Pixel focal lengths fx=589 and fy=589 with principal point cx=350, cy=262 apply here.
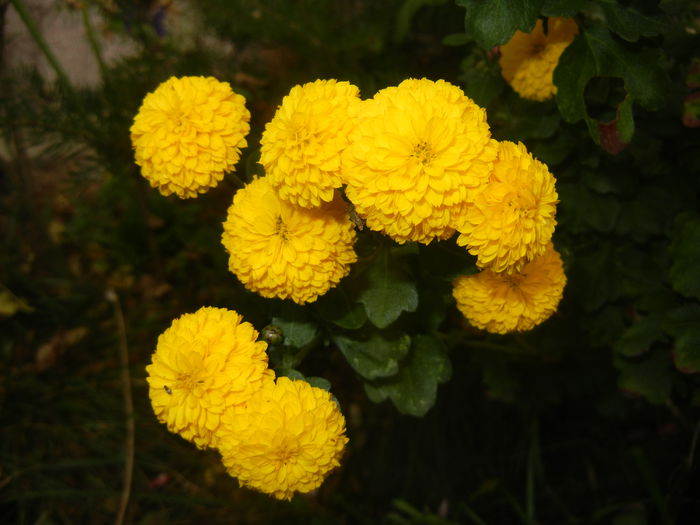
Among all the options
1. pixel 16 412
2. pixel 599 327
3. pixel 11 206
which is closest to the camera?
pixel 599 327

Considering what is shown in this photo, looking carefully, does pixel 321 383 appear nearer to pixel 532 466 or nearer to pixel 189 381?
pixel 189 381

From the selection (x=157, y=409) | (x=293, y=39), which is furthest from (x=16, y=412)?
(x=293, y=39)

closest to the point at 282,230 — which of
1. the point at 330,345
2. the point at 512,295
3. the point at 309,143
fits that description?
the point at 309,143

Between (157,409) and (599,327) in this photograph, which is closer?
(157,409)

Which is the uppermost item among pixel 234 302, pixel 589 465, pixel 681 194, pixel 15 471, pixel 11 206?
pixel 681 194

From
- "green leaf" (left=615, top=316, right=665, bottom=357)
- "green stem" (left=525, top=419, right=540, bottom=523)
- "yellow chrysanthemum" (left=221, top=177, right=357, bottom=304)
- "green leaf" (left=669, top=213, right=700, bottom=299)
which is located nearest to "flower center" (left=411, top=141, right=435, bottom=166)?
"yellow chrysanthemum" (left=221, top=177, right=357, bottom=304)

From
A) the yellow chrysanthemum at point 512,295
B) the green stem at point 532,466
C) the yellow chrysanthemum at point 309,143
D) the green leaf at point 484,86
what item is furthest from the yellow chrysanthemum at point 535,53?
the green stem at point 532,466

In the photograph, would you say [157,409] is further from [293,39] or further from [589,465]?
[589,465]
